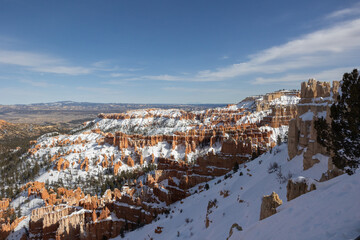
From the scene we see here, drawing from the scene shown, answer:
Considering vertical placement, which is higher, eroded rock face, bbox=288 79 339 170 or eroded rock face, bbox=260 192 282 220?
eroded rock face, bbox=288 79 339 170

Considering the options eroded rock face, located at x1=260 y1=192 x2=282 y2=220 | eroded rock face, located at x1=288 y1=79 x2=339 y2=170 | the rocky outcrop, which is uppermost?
eroded rock face, located at x1=288 y1=79 x2=339 y2=170

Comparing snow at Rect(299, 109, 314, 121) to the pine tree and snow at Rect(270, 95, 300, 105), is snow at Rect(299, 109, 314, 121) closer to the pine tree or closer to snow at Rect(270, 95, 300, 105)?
the pine tree

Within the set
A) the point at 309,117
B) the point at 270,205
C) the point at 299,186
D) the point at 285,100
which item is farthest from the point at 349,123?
the point at 285,100

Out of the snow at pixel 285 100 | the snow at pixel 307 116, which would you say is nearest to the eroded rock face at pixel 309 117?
the snow at pixel 307 116

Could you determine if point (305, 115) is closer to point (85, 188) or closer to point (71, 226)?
point (71, 226)

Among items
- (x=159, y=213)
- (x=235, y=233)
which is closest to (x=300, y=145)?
(x=235, y=233)

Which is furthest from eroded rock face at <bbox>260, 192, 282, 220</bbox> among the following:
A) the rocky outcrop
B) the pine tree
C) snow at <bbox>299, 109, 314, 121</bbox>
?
snow at <bbox>299, 109, 314, 121</bbox>

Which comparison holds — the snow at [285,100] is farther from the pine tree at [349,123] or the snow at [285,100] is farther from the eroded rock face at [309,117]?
the pine tree at [349,123]

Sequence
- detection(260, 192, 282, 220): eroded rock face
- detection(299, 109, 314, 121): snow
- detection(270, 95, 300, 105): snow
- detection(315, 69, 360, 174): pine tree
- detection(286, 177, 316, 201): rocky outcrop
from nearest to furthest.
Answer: detection(315, 69, 360, 174): pine tree < detection(260, 192, 282, 220): eroded rock face < detection(286, 177, 316, 201): rocky outcrop < detection(299, 109, 314, 121): snow < detection(270, 95, 300, 105): snow
